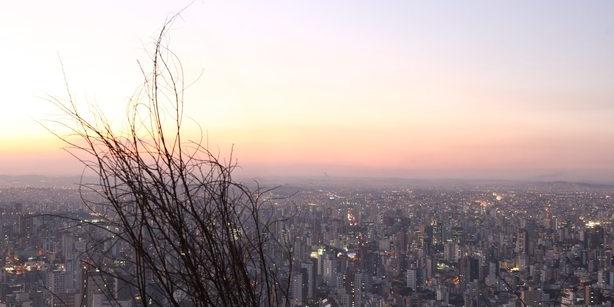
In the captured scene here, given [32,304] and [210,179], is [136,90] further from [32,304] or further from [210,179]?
[32,304]

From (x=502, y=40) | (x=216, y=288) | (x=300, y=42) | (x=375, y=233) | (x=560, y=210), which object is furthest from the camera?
(x=560, y=210)

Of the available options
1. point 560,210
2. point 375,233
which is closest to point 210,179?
point 375,233

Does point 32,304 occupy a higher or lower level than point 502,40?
lower

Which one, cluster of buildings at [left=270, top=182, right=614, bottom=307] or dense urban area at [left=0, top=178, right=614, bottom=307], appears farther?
cluster of buildings at [left=270, top=182, right=614, bottom=307]

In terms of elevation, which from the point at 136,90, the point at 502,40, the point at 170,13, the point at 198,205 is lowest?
the point at 198,205

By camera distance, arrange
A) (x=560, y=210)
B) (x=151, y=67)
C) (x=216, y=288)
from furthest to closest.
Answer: (x=560, y=210), (x=151, y=67), (x=216, y=288)

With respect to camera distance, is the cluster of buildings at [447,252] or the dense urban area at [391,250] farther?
the cluster of buildings at [447,252]

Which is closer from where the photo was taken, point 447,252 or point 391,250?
point 391,250

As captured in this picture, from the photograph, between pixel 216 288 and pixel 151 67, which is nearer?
pixel 216 288
